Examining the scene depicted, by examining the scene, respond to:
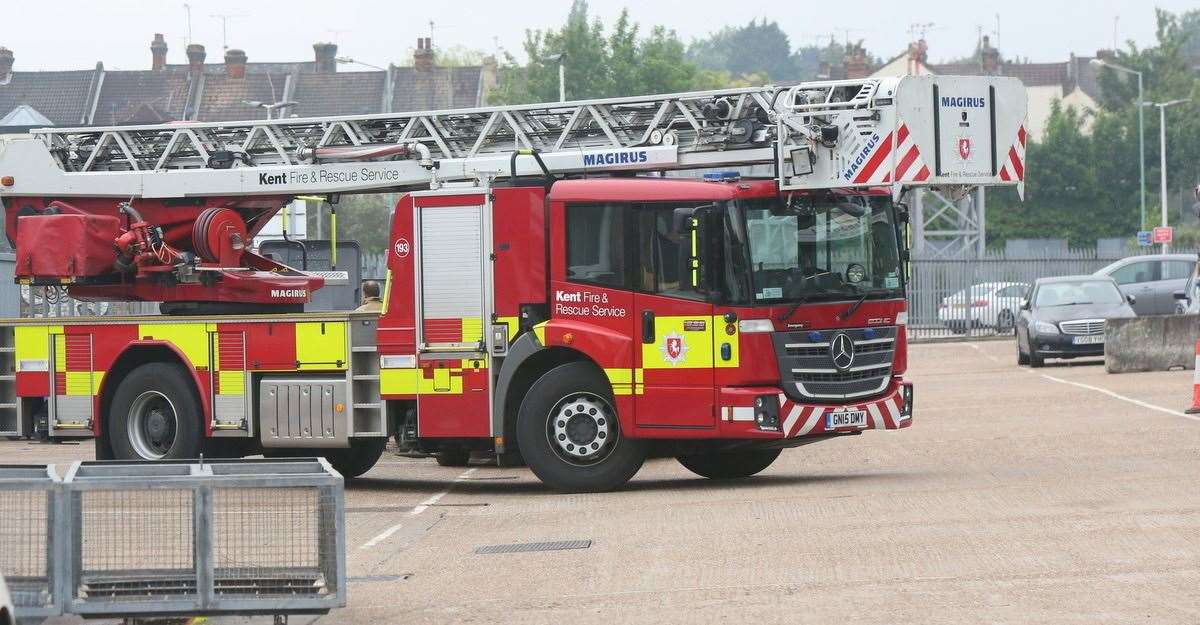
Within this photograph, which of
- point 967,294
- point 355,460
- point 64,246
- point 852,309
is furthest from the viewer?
point 967,294

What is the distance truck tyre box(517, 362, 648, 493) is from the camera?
15.0m

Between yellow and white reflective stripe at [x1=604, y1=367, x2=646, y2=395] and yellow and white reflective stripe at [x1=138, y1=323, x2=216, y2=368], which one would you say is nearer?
yellow and white reflective stripe at [x1=604, y1=367, x2=646, y2=395]

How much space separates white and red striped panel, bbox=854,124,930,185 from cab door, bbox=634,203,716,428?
138 centimetres

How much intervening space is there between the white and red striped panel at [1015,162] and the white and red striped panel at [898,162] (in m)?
0.69

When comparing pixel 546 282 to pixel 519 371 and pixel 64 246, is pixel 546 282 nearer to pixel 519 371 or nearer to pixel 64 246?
pixel 519 371

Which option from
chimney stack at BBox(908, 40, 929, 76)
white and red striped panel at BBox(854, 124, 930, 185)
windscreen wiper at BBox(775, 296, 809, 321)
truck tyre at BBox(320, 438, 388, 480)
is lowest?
truck tyre at BBox(320, 438, 388, 480)

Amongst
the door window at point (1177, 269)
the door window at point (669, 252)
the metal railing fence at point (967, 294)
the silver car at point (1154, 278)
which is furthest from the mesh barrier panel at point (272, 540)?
the metal railing fence at point (967, 294)

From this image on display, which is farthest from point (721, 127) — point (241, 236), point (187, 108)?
point (187, 108)

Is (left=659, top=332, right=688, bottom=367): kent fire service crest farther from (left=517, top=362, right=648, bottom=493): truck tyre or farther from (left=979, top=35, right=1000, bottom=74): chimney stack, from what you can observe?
(left=979, top=35, right=1000, bottom=74): chimney stack

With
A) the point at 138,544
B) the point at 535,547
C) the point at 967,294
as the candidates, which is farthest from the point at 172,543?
the point at 967,294

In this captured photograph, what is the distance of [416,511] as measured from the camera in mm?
14656

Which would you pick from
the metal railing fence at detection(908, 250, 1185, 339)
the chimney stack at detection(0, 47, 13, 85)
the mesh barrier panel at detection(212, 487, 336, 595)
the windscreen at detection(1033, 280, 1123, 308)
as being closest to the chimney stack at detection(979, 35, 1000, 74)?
the chimney stack at detection(0, 47, 13, 85)

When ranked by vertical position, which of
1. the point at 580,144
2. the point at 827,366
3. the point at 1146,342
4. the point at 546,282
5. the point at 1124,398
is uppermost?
the point at 580,144

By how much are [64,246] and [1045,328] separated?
1868cm
